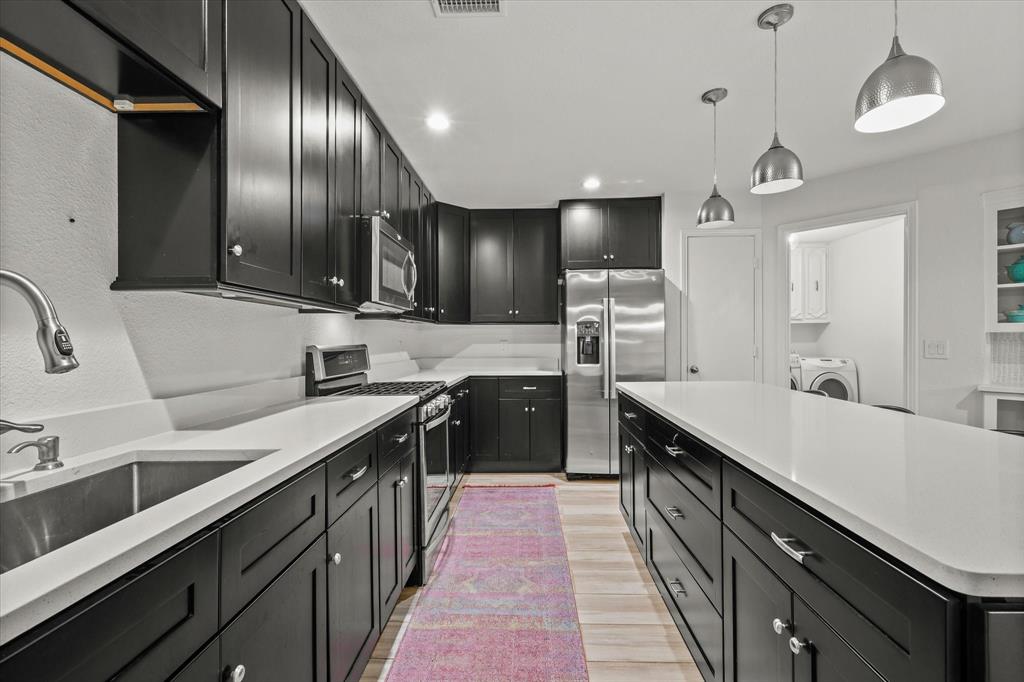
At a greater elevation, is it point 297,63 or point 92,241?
point 297,63

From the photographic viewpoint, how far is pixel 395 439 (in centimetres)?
190

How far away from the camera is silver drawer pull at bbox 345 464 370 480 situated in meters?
1.42

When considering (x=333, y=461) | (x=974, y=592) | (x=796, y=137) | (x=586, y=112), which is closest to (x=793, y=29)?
(x=586, y=112)

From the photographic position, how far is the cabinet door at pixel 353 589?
129 centimetres

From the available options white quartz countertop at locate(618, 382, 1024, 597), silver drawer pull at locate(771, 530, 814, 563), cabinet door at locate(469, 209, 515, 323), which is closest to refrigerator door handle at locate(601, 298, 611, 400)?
cabinet door at locate(469, 209, 515, 323)

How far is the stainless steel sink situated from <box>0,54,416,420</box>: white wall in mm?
225

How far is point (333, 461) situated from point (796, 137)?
3454 millimetres

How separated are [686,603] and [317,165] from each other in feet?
7.39

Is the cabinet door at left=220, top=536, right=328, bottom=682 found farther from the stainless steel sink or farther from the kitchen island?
the kitchen island

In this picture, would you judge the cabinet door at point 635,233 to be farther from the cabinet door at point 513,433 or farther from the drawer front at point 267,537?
the drawer front at point 267,537

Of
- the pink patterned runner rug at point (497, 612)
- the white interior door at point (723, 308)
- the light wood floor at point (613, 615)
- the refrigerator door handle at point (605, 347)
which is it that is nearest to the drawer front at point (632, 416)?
the light wood floor at point (613, 615)

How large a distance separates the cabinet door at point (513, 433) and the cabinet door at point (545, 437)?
0.05 m

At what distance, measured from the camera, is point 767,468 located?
3.27 feet

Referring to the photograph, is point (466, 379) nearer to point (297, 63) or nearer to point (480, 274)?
point (480, 274)
